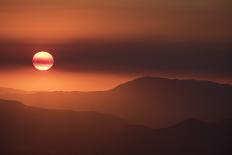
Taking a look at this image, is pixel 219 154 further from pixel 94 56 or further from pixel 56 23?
pixel 56 23

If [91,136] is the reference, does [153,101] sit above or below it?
above

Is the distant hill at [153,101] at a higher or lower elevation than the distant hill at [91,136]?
higher

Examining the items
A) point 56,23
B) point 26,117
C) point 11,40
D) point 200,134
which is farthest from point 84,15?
point 200,134

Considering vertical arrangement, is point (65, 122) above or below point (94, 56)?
below

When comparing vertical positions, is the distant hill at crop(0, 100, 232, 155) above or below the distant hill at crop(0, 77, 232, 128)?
below

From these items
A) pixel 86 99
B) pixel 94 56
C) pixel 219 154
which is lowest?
pixel 219 154
